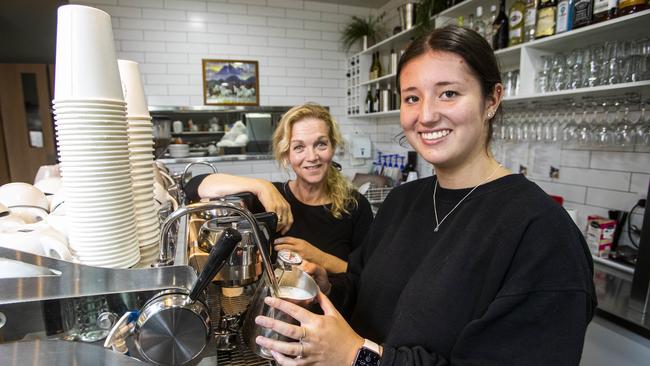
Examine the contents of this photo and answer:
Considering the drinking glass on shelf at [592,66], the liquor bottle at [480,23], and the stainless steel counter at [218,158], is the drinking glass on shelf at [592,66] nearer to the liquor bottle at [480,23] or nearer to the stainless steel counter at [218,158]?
the liquor bottle at [480,23]

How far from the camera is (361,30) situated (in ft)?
12.1

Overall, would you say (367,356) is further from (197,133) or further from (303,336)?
(197,133)

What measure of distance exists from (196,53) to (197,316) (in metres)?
3.36

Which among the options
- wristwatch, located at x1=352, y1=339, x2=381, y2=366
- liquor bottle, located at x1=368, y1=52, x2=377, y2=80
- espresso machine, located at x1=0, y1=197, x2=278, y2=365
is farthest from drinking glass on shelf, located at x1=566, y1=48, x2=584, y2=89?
liquor bottle, located at x1=368, y1=52, x2=377, y2=80

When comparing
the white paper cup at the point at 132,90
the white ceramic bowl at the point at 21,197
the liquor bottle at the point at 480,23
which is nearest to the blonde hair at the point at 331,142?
the white paper cup at the point at 132,90

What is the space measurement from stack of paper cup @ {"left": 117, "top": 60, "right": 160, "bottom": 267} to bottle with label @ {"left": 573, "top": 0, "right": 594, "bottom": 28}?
186 cm

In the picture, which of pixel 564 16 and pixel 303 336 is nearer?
pixel 303 336

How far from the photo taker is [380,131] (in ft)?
13.2

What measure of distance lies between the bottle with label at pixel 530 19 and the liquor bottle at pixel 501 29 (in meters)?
0.16

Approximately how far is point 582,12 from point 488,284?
1.60m

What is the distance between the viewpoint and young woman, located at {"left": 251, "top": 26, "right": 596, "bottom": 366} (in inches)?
23.9

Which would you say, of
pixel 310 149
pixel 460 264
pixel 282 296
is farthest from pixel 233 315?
pixel 310 149

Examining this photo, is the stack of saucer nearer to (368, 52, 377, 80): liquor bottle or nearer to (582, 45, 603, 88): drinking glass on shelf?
(368, 52, 377, 80): liquor bottle

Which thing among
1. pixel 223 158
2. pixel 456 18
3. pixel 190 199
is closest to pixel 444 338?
pixel 190 199
